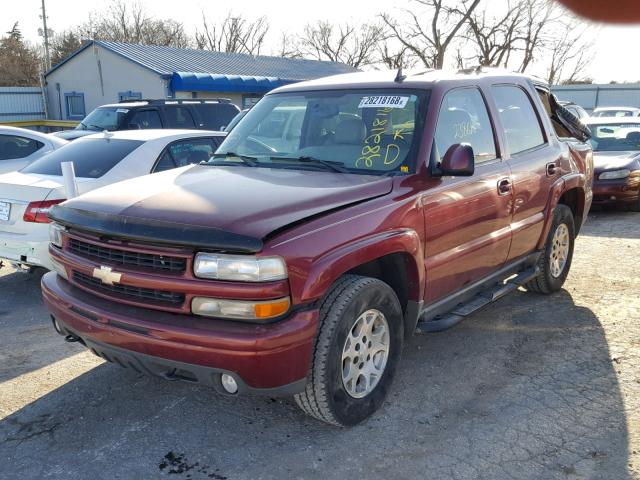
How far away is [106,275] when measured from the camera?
128 inches

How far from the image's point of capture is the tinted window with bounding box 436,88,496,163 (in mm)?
4105

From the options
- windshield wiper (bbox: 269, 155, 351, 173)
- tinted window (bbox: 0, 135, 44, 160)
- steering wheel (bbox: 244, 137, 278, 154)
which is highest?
steering wheel (bbox: 244, 137, 278, 154)

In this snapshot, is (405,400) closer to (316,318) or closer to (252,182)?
(316,318)

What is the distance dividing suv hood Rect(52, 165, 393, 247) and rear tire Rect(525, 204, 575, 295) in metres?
2.55

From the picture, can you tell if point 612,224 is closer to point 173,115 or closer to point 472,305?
point 472,305

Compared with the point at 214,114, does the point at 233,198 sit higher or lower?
lower

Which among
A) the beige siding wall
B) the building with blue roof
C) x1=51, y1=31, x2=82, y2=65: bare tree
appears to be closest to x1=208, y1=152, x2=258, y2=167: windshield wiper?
the building with blue roof

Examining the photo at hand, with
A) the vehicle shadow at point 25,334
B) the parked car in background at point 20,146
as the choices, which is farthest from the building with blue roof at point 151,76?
the vehicle shadow at point 25,334

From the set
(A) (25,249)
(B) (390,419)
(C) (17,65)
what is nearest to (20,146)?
(A) (25,249)

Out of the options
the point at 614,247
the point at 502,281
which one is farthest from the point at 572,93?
the point at 502,281

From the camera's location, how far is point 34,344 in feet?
15.7

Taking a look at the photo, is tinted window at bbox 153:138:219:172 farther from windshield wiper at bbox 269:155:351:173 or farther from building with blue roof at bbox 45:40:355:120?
building with blue roof at bbox 45:40:355:120

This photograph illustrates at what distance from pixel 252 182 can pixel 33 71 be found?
4982 cm

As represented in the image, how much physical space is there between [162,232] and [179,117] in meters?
9.13
